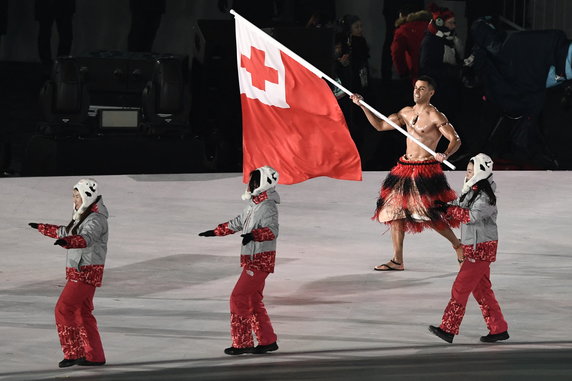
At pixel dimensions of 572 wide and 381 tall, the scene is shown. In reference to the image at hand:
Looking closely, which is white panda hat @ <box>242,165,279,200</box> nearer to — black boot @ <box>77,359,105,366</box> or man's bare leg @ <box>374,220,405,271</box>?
black boot @ <box>77,359,105,366</box>

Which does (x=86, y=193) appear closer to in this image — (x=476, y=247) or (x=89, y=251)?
(x=89, y=251)

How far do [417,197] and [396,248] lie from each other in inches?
22.2

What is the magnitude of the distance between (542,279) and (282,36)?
25.1 feet

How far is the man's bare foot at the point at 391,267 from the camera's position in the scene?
15797 mm

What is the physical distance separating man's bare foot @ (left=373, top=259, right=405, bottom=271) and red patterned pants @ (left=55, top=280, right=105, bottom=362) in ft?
14.8

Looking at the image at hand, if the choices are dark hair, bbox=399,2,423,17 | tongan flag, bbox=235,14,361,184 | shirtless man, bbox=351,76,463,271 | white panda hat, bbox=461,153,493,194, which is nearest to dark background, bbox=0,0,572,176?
dark hair, bbox=399,2,423,17

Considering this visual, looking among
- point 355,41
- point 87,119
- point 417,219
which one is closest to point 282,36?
point 355,41

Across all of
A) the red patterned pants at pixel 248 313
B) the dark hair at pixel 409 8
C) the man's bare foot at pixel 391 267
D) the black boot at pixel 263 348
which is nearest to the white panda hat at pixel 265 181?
the red patterned pants at pixel 248 313

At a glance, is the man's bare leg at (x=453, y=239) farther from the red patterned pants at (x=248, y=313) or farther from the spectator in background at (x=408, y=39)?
the spectator in background at (x=408, y=39)

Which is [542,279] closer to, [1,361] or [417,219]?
[417,219]

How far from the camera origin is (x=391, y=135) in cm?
2320

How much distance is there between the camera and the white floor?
12367 millimetres

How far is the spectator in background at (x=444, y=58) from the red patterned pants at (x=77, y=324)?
11.7 meters

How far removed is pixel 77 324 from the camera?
11.8 m
